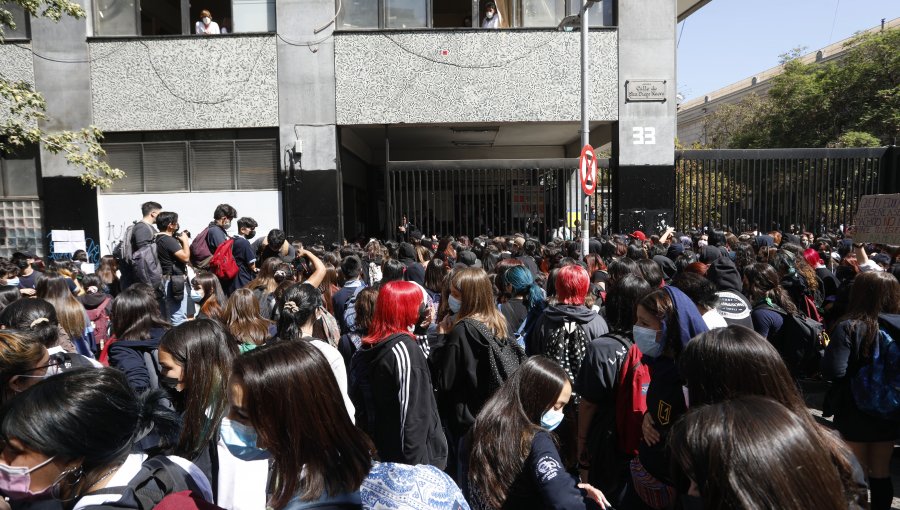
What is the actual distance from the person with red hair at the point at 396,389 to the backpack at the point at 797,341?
12.0 feet

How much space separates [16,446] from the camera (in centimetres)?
204

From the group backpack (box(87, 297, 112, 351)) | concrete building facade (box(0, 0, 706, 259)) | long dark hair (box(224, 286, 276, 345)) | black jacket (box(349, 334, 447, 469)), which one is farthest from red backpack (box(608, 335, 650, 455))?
concrete building facade (box(0, 0, 706, 259))

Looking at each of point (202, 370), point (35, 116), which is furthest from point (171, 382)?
point (35, 116)

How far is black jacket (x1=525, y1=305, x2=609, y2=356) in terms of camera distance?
4.78 meters

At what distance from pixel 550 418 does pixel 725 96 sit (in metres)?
71.5

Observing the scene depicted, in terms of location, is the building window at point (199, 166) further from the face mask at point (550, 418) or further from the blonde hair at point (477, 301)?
the face mask at point (550, 418)

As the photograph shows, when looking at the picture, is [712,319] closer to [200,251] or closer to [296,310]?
[296,310]

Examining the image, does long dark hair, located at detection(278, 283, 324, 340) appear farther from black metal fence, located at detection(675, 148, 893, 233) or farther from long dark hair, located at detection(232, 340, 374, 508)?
black metal fence, located at detection(675, 148, 893, 233)

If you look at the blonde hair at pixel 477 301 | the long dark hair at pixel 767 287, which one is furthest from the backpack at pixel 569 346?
the long dark hair at pixel 767 287

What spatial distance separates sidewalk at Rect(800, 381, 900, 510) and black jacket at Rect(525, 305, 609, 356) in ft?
8.10

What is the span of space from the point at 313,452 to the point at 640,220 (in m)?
15.0

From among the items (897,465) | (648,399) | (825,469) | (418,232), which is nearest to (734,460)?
(825,469)

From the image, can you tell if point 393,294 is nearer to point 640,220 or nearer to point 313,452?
point 313,452

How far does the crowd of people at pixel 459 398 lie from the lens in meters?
2.03
